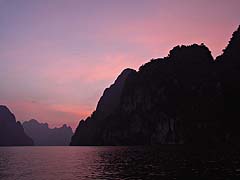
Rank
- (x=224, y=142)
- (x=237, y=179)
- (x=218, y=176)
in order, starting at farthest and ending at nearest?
(x=224, y=142) → (x=218, y=176) → (x=237, y=179)

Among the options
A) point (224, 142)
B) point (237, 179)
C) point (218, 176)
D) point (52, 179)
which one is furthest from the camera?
point (224, 142)

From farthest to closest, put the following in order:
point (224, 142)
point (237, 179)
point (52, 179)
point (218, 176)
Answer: point (224, 142)
point (52, 179)
point (218, 176)
point (237, 179)

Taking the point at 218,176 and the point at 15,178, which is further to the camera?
the point at 15,178

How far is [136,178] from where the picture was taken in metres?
47.1

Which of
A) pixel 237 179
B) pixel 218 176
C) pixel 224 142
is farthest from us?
pixel 224 142

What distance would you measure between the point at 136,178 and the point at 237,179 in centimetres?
1361

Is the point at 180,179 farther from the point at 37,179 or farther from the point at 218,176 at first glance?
the point at 37,179

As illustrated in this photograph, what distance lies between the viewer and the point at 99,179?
47.8 m

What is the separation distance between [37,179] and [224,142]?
163297 millimetres

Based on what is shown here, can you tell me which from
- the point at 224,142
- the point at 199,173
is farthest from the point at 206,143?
the point at 199,173

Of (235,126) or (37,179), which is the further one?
(235,126)

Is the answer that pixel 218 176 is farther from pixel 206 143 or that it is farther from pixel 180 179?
pixel 206 143

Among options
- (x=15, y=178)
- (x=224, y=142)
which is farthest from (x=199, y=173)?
(x=224, y=142)

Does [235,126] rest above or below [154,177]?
above
